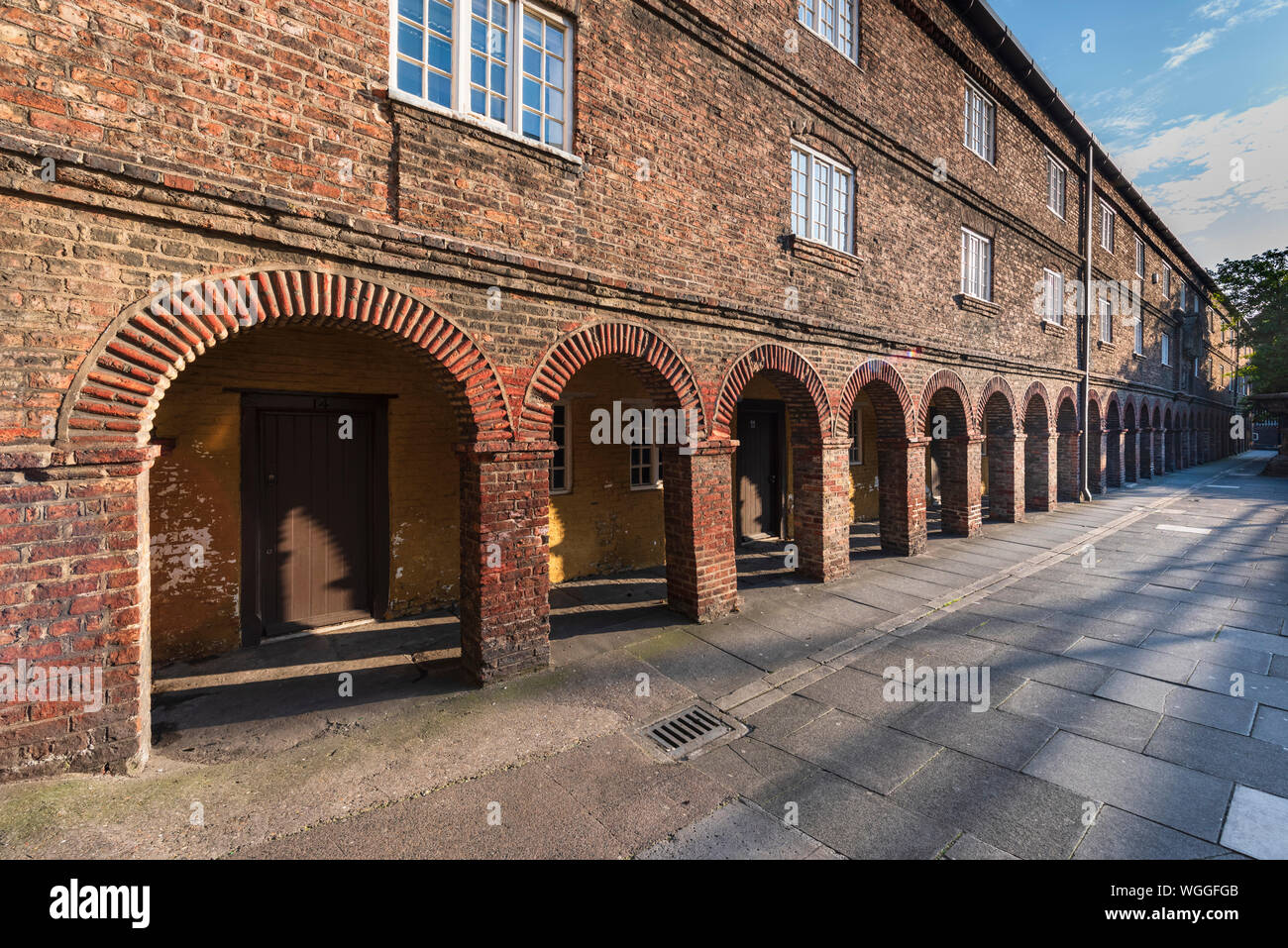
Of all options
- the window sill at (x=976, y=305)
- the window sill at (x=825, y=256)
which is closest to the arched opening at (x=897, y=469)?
the window sill at (x=825, y=256)

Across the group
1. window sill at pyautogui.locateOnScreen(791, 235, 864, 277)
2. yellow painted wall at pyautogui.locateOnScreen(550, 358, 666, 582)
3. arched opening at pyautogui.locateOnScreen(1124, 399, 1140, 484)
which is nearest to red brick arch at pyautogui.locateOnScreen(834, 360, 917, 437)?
window sill at pyautogui.locateOnScreen(791, 235, 864, 277)

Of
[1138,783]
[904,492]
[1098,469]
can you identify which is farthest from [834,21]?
[1098,469]

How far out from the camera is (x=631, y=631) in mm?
6176

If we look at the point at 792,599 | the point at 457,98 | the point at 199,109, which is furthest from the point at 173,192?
the point at 792,599

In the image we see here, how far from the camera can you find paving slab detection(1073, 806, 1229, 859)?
2854 mm

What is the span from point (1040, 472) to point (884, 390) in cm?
793

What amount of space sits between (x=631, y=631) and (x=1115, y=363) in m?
21.5

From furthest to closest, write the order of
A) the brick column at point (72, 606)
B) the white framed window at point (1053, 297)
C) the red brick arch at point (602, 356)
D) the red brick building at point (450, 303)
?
the white framed window at point (1053, 297)
the red brick arch at point (602, 356)
the red brick building at point (450, 303)
the brick column at point (72, 606)

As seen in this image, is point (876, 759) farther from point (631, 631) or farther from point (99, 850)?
point (99, 850)

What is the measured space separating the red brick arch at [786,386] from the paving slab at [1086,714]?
12.7ft

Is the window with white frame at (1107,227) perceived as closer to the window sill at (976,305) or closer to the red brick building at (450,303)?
the red brick building at (450,303)

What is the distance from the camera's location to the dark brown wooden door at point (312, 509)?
5.86m

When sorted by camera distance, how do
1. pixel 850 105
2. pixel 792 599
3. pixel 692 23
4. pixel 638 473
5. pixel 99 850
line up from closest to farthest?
pixel 99 850
pixel 692 23
pixel 792 599
pixel 850 105
pixel 638 473

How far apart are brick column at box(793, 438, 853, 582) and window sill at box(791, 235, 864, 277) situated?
2616 millimetres
